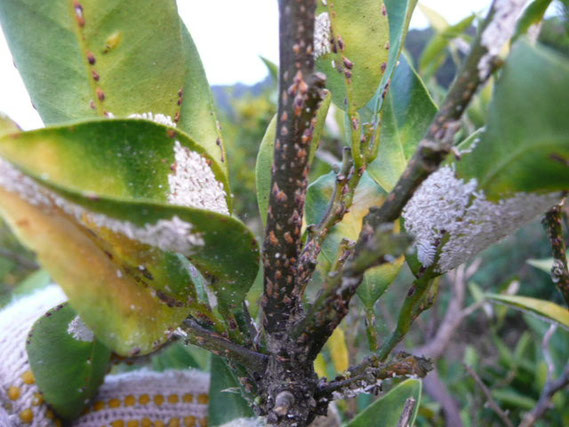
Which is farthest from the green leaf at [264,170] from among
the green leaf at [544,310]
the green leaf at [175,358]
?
the green leaf at [175,358]

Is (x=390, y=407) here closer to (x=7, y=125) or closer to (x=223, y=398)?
(x=223, y=398)

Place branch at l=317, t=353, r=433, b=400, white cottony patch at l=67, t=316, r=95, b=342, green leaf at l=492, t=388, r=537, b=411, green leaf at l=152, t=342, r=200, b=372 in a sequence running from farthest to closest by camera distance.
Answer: green leaf at l=492, t=388, r=537, b=411 → green leaf at l=152, t=342, r=200, b=372 → white cottony patch at l=67, t=316, r=95, b=342 → branch at l=317, t=353, r=433, b=400

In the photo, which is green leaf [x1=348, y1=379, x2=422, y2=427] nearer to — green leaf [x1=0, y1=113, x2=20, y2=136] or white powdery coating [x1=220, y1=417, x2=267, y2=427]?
white powdery coating [x1=220, y1=417, x2=267, y2=427]

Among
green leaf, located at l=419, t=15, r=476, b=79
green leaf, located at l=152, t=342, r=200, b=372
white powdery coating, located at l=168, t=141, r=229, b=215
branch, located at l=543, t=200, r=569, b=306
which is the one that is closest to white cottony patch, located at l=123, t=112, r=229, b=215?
white powdery coating, located at l=168, t=141, r=229, b=215

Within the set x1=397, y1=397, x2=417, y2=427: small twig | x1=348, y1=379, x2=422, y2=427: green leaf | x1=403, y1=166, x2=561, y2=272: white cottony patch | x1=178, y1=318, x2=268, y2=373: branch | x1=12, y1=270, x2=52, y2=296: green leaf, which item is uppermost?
x1=403, y1=166, x2=561, y2=272: white cottony patch

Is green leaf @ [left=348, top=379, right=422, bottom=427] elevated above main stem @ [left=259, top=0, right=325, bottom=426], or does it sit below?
below

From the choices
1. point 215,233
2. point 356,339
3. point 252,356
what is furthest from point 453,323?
point 215,233

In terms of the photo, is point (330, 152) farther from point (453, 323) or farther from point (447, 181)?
point (447, 181)

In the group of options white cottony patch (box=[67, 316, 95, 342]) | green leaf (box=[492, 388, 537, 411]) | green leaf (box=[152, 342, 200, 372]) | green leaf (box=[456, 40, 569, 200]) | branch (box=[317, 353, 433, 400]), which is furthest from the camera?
green leaf (box=[492, 388, 537, 411])
